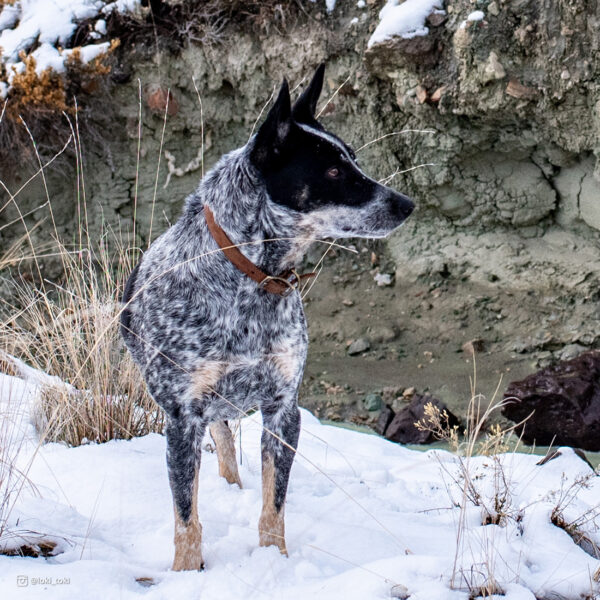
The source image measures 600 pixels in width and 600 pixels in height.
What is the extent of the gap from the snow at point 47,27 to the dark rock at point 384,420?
14.6ft

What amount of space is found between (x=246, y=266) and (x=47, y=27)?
229 inches

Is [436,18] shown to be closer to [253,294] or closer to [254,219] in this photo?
[254,219]

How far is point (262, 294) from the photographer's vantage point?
283 cm

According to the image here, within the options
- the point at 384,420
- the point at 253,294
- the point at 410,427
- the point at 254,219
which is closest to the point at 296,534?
the point at 253,294

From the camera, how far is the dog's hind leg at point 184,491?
2.79 meters

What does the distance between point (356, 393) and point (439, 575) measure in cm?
370

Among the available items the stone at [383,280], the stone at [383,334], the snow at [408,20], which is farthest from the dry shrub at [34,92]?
the stone at [383,334]

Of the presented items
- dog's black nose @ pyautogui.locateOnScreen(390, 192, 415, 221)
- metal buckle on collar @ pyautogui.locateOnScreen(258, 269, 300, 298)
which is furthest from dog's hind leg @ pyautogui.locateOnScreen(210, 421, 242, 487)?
dog's black nose @ pyautogui.locateOnScreen(390, 192, 415, 221)

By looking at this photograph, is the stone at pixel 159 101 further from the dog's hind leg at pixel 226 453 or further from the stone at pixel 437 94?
the dog's hind leg at pixel 226 453

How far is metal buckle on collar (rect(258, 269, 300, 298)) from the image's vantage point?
2.78 meters

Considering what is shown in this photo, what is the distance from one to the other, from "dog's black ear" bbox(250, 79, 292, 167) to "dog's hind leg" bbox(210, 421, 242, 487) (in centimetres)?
138

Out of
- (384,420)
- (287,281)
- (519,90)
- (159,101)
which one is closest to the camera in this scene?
(287,281)

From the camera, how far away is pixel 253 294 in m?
2.81

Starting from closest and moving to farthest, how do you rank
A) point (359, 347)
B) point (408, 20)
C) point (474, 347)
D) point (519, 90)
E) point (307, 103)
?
point (307, 103) < point (519, 90) < point (408, 20) < point (474, 347) < point (359, 347)
